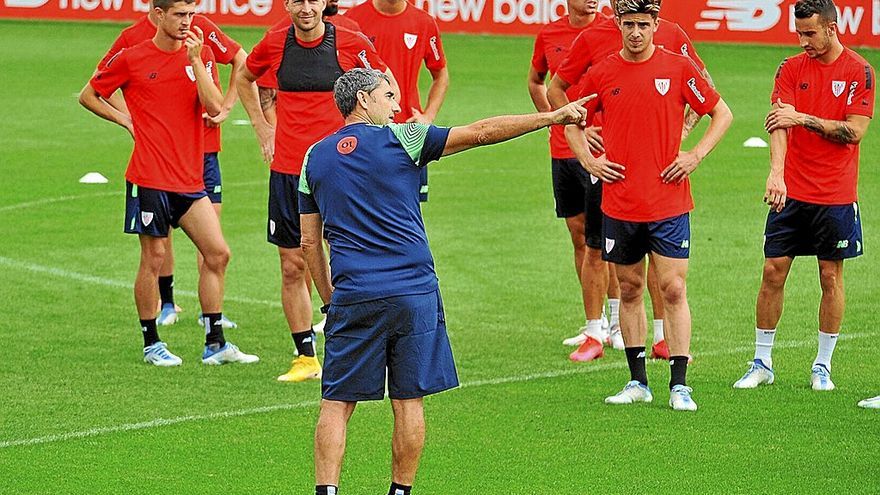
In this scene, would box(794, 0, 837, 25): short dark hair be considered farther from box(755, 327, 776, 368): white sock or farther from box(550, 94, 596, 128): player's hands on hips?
box(550, 94, 596, 128): player's hands on hips

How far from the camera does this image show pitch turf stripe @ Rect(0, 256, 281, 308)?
12.6 metres

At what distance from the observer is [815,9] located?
9.08 m

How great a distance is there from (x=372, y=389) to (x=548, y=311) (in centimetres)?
528

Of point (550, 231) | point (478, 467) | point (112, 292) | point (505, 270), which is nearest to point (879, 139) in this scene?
point (550, 231)

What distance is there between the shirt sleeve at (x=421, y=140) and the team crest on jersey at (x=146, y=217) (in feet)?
13.1

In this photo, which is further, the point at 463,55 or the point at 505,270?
the point at 463,55

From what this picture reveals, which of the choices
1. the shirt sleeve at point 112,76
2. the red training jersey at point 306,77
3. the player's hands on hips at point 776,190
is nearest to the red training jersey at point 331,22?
the red training jersey at point 306,77

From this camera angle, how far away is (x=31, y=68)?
94.1 ft

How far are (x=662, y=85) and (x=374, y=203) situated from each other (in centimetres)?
275

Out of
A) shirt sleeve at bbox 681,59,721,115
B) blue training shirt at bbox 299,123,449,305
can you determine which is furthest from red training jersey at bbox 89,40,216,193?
blue training shirt at bbox 299,123,449,305

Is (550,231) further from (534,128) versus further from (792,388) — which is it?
(534,128)

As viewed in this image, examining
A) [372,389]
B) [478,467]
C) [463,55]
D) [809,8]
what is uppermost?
[809,8]

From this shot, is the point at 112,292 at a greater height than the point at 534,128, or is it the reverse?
the point at 534,128

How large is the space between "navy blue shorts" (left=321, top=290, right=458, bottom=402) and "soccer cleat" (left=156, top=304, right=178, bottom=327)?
5031 mm
